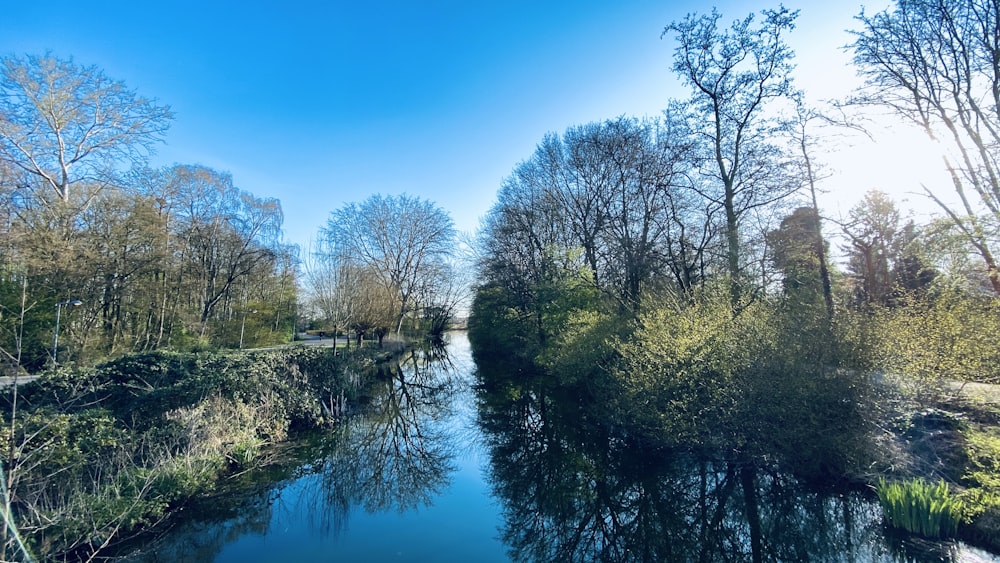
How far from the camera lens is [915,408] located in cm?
643

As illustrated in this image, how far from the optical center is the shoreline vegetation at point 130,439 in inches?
197

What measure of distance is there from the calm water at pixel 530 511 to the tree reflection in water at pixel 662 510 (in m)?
0.02

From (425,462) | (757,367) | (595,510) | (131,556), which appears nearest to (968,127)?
(757,367)

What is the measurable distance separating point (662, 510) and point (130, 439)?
8.63 meters

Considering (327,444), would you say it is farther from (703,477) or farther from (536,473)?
(703,477)

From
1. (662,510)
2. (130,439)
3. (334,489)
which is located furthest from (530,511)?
(130,439)

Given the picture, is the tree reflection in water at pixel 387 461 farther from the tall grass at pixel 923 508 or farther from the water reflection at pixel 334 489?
the tall grass at pixel 923 508

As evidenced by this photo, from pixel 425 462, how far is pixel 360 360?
9.16m

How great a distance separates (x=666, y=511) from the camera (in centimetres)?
674

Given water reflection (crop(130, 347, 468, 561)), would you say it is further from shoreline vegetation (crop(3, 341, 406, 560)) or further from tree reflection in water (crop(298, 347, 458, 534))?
shoreline vegetation (crop(3, 341, 406, 560))

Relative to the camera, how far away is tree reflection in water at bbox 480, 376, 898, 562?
564 centimetres

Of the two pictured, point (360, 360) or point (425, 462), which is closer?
point (425, 462)

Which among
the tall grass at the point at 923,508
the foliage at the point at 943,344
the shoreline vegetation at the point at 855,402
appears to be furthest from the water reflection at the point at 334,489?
the foliage at the point at 943,344

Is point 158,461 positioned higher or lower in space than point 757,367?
lower
